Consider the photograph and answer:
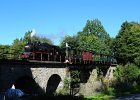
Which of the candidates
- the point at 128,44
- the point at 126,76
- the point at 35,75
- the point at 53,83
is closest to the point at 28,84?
the point at 35,75

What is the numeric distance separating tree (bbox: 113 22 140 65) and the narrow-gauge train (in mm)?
15888

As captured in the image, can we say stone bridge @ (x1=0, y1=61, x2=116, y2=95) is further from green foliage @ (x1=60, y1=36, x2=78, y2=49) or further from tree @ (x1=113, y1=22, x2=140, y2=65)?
green foliage @ (x1=60, y1=36, x2=78, y2=49)

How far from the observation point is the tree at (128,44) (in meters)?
78.4

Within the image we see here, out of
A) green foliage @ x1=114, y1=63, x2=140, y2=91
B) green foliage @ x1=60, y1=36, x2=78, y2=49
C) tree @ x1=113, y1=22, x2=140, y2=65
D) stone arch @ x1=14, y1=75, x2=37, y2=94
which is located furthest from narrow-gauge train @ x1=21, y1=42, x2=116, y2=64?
green foliage @ x1=60, y1=36, x2=78, y2=49

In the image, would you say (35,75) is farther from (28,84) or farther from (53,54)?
(53,54)

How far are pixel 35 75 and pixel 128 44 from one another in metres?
41.8

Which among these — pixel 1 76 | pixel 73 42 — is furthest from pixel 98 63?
pixel 73 42

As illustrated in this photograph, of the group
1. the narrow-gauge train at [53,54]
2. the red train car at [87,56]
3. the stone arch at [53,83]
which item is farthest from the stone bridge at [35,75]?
the red train car at [87,56]

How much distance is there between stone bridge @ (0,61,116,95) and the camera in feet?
119

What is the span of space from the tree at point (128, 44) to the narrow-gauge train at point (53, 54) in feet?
52.1

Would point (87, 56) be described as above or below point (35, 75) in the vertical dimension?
above

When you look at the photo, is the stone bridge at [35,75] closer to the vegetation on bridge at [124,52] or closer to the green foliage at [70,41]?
the vegetation on bridge at [124,52]

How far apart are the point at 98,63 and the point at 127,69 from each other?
7.13 meters

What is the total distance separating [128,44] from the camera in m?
79.9
